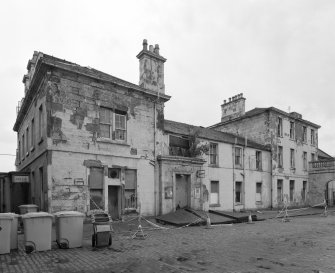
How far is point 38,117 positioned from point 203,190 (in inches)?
454

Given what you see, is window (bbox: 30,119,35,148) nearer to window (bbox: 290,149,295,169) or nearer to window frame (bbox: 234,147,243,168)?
window frame (bbox: 234,147,243,168)

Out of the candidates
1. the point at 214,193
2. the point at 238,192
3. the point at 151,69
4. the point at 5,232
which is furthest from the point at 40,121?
the point at 238,192

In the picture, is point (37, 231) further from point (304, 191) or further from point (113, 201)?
point (304, 191)

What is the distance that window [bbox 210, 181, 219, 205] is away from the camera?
22844mm

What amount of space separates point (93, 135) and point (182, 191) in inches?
270

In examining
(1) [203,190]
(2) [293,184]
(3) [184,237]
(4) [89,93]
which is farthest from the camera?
(2) [293,184]

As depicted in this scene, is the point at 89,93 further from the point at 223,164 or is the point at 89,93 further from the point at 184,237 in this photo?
the point at 223,164

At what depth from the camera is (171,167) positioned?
62.1ft

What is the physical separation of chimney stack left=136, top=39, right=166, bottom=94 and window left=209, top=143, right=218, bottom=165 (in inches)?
250

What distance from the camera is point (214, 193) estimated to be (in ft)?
75.8

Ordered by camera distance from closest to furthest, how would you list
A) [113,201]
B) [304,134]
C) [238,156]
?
1. [113,201]
2. [238,156]
3. [304,134]

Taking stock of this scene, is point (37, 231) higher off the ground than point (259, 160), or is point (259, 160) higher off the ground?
point (259, 160)

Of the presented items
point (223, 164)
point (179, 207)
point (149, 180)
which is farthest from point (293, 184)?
point (149, 180)

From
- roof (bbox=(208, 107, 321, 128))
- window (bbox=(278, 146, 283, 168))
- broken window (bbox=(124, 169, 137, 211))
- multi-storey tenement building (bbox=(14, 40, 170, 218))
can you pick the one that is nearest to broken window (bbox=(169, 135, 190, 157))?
multi-storey tenement building (bbox=(14, 40, 170, 218))
